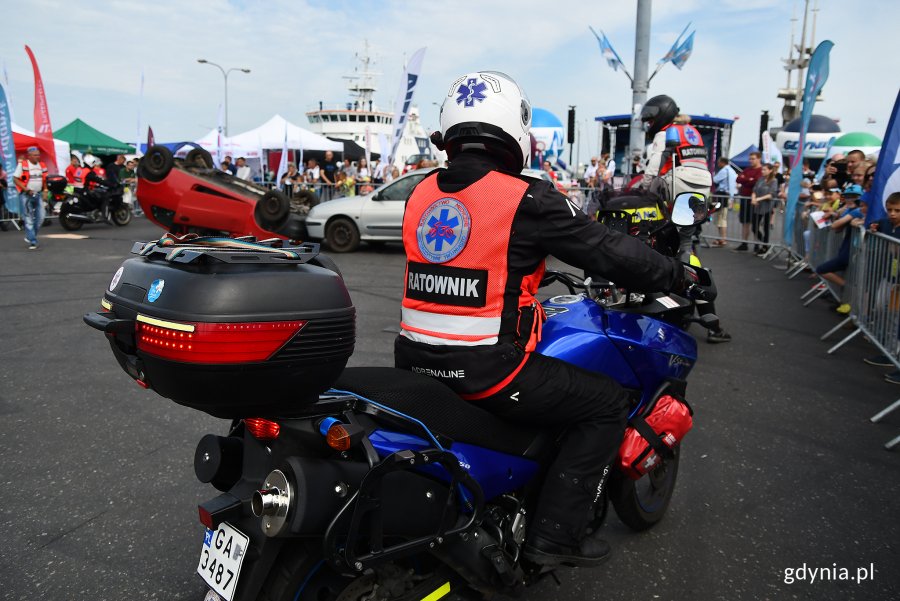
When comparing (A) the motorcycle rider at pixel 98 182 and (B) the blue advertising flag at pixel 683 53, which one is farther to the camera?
(A) the motorcycle rider at pixel 98 182

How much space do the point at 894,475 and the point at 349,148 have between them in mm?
38783

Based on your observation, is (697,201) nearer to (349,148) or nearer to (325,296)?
(325,296)

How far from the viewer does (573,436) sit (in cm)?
247

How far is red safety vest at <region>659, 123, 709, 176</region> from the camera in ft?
22.1

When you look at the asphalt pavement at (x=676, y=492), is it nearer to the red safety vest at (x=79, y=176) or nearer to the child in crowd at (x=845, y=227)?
the child in crowd at (x=845, y=227)

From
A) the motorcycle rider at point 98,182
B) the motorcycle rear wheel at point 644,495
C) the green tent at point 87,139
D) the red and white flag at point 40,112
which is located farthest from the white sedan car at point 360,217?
the green tent at point 87,139

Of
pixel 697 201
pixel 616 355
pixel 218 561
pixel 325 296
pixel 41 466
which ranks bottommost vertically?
pixel 41 466

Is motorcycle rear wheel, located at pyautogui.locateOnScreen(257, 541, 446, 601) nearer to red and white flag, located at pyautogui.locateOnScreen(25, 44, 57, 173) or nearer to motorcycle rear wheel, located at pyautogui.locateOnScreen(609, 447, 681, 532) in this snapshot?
motorcycle rear wheel, located at pyautogui.locateOnScreen(609, 447, 681, 532)

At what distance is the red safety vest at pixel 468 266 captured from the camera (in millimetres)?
2223

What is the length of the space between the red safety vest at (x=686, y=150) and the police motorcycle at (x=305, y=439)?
5088 millimetres

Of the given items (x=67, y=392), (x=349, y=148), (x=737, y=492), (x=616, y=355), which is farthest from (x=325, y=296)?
(x=349, y=148)

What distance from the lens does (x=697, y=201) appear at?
2.78m

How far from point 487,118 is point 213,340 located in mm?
1183

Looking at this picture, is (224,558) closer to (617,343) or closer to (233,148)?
(617,343)
